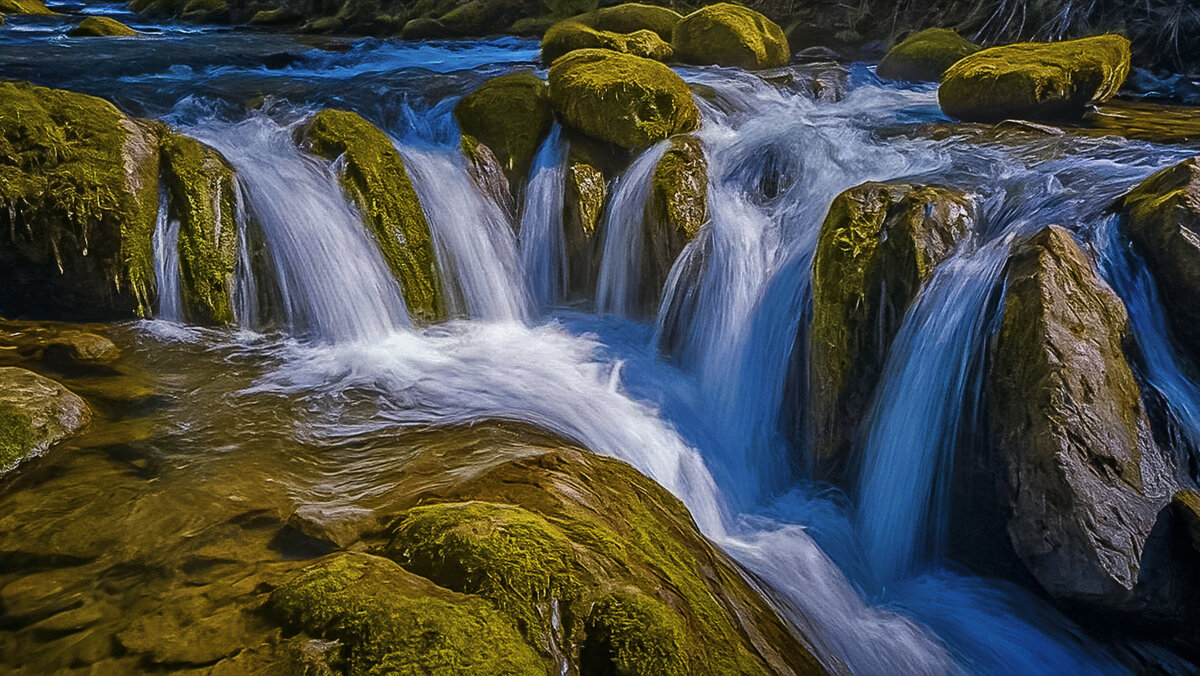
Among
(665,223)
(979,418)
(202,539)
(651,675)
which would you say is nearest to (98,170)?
(202,539)

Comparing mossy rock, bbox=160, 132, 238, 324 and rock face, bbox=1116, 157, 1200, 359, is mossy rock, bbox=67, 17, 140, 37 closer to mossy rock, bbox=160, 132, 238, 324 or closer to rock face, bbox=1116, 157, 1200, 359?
mossy rock, bbox=160, 132, 238, 324

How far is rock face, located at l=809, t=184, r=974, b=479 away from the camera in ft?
19.7

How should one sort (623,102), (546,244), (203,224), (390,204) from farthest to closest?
(623,102) → (546,244) → (390,204) → (203,224)

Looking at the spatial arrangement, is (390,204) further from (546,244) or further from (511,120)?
(511,120)

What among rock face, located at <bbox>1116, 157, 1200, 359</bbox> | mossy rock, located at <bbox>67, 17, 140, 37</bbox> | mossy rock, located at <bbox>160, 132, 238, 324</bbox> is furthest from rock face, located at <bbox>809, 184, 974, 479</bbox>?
mossy rock, located at <bbox>67, 17, 140, 37</bbox>

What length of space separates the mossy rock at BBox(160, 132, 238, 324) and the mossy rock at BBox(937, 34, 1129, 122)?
321 inches

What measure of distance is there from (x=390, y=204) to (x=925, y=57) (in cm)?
907

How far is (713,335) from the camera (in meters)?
7.17

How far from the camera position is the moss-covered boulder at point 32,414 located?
4.32m

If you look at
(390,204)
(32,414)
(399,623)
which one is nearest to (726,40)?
(390,204)

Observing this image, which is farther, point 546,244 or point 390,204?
point 546,244

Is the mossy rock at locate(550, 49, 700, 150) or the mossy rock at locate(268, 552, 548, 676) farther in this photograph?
the mossy rock at locate(550, 49, 700, 150)

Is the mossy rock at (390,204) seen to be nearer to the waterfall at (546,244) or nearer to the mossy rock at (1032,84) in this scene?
the waterfall at (546,244)

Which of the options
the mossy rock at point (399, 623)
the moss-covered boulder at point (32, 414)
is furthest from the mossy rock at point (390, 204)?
the mossy rock at point (399, 623)
